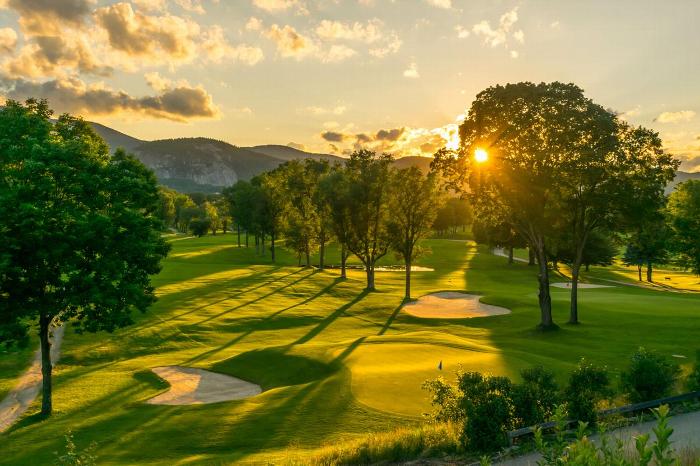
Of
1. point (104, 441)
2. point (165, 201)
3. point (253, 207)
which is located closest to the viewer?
point (104, 441)

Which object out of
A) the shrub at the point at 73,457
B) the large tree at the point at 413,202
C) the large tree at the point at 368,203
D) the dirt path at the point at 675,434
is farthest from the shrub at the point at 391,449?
the large tree at the point at 368,203

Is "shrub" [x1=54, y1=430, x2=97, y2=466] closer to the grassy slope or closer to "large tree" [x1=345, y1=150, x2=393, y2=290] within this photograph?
the grassy slope

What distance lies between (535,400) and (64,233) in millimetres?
21856

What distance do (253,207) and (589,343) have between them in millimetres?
66867

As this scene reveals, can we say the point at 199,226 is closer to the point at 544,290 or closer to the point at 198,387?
the point at 544,290

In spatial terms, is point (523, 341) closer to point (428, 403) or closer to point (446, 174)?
point (446, 174)

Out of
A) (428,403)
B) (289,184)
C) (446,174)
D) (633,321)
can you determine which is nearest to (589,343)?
(633,321)

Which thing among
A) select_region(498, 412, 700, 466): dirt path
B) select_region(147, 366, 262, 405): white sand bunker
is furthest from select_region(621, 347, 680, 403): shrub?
select_region(147, 366, 262, 405): white sand bunker

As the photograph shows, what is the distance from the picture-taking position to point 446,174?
139 feet

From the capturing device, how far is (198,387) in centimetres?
2891

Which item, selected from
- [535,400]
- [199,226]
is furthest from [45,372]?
[199,226]

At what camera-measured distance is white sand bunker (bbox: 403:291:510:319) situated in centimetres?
5294

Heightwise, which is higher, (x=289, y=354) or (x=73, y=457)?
(x=73, y=457)

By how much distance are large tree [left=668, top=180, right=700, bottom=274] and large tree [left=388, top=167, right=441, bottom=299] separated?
2509 centimetres
